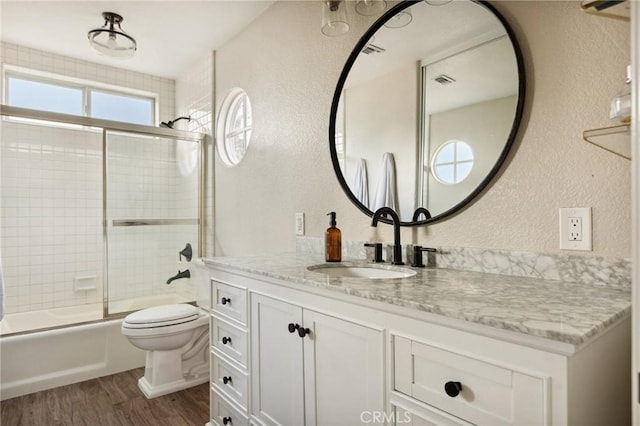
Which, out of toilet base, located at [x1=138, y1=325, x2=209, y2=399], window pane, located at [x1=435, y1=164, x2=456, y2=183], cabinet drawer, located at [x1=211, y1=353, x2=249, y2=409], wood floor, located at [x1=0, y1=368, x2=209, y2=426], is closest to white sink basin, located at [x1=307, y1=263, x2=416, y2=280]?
window pane, located at [x1=435, y1=164, x2=456, y2=183]

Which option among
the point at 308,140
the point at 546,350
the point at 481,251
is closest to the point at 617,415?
the point at 546,350

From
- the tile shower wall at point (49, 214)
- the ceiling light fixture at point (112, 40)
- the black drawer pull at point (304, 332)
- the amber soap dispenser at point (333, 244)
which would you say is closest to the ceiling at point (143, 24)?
the ceiling light fixture at point (112, 40)

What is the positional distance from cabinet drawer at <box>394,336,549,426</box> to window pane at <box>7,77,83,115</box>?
3.32 meters

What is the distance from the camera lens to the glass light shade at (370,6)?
1.47m

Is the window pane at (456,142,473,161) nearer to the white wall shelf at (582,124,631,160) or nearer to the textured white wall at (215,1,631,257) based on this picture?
the textured white wall at (215,1,631,257)

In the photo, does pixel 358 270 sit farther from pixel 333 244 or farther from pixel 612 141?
pixel 612 141

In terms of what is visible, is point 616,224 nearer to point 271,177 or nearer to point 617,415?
point 617,415

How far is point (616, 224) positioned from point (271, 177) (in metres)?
1.75

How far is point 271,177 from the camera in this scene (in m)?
2.35

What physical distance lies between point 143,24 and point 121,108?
3.97 feet

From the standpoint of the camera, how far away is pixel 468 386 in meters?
0.79

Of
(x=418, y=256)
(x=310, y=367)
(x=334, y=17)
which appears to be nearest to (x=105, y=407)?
(x=310, y=367)

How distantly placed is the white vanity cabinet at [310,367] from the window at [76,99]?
2.80 meters

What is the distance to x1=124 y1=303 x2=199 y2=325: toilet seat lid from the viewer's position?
2.21 meters
